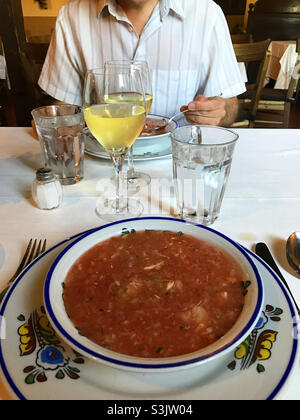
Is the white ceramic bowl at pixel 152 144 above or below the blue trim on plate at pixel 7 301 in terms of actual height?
above

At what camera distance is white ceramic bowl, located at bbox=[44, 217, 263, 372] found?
0.44 meters

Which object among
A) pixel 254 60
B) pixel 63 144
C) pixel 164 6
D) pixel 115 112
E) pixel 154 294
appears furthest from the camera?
pixel 254 60

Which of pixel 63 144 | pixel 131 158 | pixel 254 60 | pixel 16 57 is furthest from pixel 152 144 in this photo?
pixel 16 57

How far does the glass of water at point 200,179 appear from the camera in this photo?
86cm

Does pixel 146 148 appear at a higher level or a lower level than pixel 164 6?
lower

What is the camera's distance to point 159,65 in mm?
1757

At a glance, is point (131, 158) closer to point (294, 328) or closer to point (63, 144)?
point (63, 144)

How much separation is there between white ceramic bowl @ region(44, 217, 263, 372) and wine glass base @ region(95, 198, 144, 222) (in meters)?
0.14

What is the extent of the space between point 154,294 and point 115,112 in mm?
487

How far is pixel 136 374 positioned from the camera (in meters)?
0.49

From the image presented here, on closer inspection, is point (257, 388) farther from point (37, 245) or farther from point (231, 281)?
point (37, 245)

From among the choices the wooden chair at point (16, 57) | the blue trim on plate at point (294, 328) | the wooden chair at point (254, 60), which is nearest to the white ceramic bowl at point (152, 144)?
the blue trim on plate at point (294, 328)

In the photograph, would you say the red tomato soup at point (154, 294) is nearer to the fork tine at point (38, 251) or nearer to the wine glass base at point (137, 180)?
the fork tine at point (38, 251)
